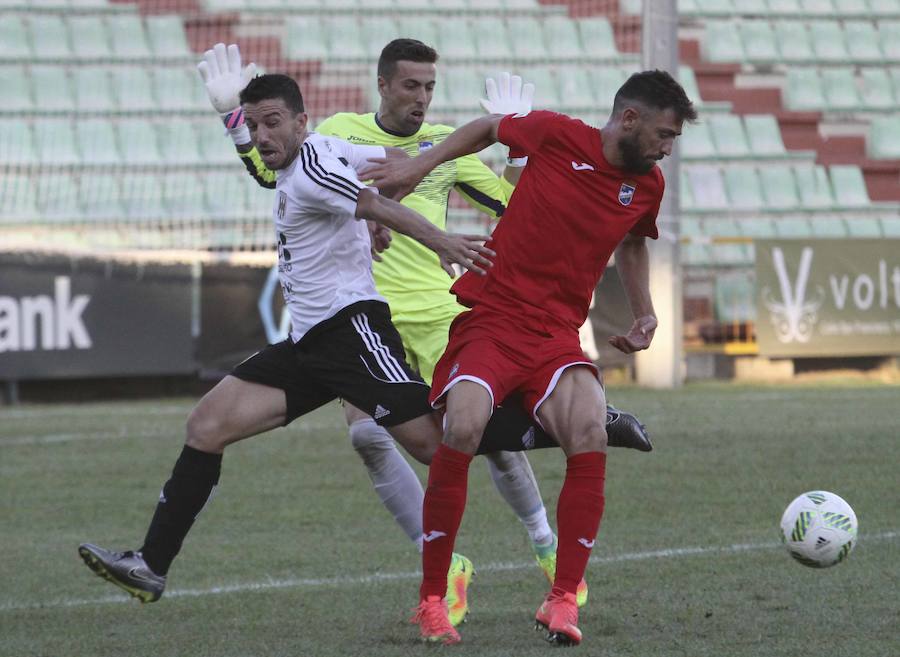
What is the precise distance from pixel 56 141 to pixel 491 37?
19.8ft

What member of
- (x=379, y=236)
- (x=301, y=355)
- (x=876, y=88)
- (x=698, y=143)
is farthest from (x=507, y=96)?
(x=876, y=88)

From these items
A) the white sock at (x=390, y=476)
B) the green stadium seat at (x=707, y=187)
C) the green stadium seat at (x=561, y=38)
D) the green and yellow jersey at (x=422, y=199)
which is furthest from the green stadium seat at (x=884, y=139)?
the white sock at (x=390, y=476)

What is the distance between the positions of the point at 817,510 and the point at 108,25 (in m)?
15.5

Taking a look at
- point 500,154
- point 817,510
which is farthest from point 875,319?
point 817,510

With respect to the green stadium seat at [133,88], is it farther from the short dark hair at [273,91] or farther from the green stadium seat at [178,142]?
the short dark hair at [273,91]

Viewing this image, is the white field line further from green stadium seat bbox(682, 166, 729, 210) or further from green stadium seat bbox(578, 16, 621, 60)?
green stadium seat bbox(578, 16, 621, 60)

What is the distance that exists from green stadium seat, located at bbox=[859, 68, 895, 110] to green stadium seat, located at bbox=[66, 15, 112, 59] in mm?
10385

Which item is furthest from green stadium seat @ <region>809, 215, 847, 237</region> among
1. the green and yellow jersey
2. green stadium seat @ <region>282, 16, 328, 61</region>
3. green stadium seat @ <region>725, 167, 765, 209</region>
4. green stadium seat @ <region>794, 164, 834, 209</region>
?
the green and yellow jersey

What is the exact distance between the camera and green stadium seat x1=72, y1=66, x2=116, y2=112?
714 inches

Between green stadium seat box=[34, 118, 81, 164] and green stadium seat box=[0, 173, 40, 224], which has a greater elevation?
green stadium seat box=[34, 118, 81, 164]

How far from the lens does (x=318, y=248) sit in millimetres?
5301

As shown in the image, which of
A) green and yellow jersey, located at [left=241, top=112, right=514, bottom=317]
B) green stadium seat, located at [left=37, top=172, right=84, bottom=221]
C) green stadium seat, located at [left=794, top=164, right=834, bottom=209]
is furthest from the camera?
green stadium seat, located at [left=794, top=164, right=834, bottom=209]

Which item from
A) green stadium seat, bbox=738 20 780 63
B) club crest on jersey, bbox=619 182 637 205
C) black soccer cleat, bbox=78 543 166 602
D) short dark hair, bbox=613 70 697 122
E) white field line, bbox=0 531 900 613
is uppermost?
green stadium seat, bbox=738 20 780 63

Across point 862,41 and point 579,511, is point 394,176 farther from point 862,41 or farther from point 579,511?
point 862,41
